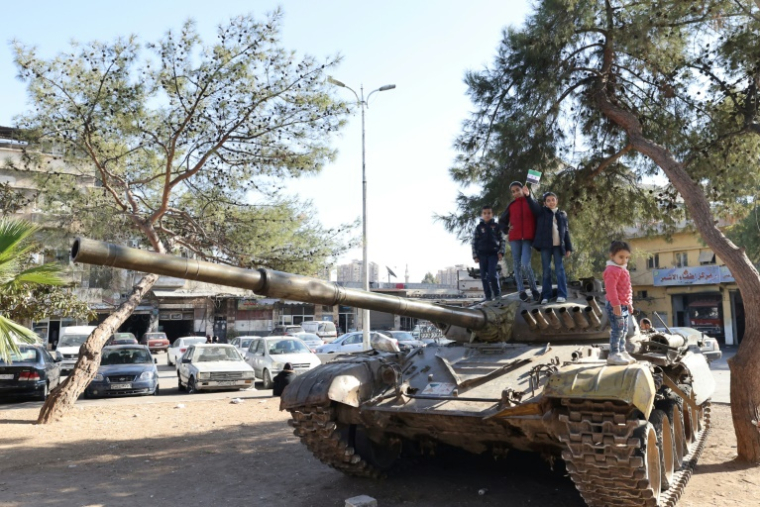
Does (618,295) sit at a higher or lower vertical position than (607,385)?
higher

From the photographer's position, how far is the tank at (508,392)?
513 centimetres

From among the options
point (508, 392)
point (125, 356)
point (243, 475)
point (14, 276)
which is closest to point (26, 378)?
point (125, 356)

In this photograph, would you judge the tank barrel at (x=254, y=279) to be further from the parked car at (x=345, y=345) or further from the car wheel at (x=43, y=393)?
the parked car at (x=345, y=345)

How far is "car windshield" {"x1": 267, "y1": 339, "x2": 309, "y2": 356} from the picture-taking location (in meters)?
18.4

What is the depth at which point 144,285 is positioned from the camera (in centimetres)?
1252

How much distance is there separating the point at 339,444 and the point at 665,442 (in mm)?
3245

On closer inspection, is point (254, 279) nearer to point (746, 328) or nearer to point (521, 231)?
point (521, 231)

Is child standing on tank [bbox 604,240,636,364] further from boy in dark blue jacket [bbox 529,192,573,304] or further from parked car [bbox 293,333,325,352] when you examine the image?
parked car [bbox 293,333,325,352]

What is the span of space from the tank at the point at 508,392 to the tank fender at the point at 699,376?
0.03 m

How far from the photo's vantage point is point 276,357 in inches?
707

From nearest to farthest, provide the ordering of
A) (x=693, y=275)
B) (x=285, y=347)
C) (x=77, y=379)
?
(x=77, y=379) → (x=285, y=347) → (x=693, y=275)

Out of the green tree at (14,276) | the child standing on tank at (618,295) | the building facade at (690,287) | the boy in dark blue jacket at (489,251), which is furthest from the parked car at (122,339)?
the child standing on tank at (618,295)

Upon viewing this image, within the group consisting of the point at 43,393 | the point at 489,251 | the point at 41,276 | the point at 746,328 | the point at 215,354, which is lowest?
the point at 43,393

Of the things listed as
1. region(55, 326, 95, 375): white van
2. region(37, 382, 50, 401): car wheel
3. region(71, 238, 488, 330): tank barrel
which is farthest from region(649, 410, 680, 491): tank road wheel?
region(55, 326, 95, 375): white van
